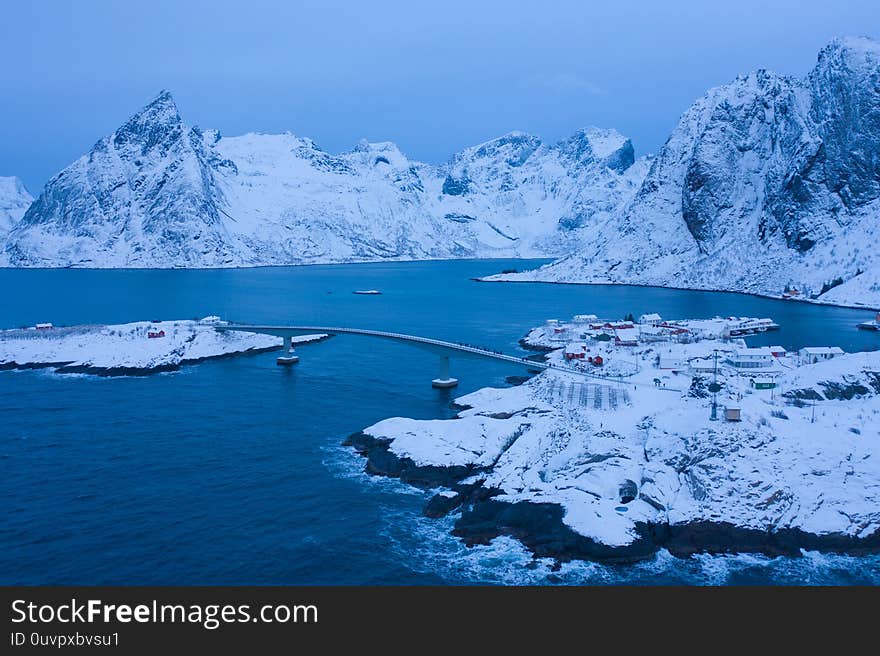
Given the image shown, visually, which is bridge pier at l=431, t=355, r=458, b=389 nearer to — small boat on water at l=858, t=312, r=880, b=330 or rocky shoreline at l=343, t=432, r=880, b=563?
rocky shoreline at l=343, t=432, r=880, b=563

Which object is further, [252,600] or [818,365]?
[818,365]

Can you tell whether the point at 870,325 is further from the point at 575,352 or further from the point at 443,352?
the point at 443,352

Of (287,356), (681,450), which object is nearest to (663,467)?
(681,450)

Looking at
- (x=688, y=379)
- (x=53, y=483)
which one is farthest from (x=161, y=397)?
(x=688, y=379)

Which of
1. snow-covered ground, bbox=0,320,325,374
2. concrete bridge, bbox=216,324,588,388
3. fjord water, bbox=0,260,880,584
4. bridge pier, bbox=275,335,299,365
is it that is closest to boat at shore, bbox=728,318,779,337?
fjord water, bbox=0,260,880,584

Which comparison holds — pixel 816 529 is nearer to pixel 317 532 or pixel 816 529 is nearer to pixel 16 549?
pixel 317 532

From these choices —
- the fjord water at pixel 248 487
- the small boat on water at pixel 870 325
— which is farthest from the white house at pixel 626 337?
the small boat on water at pixel 870 325
